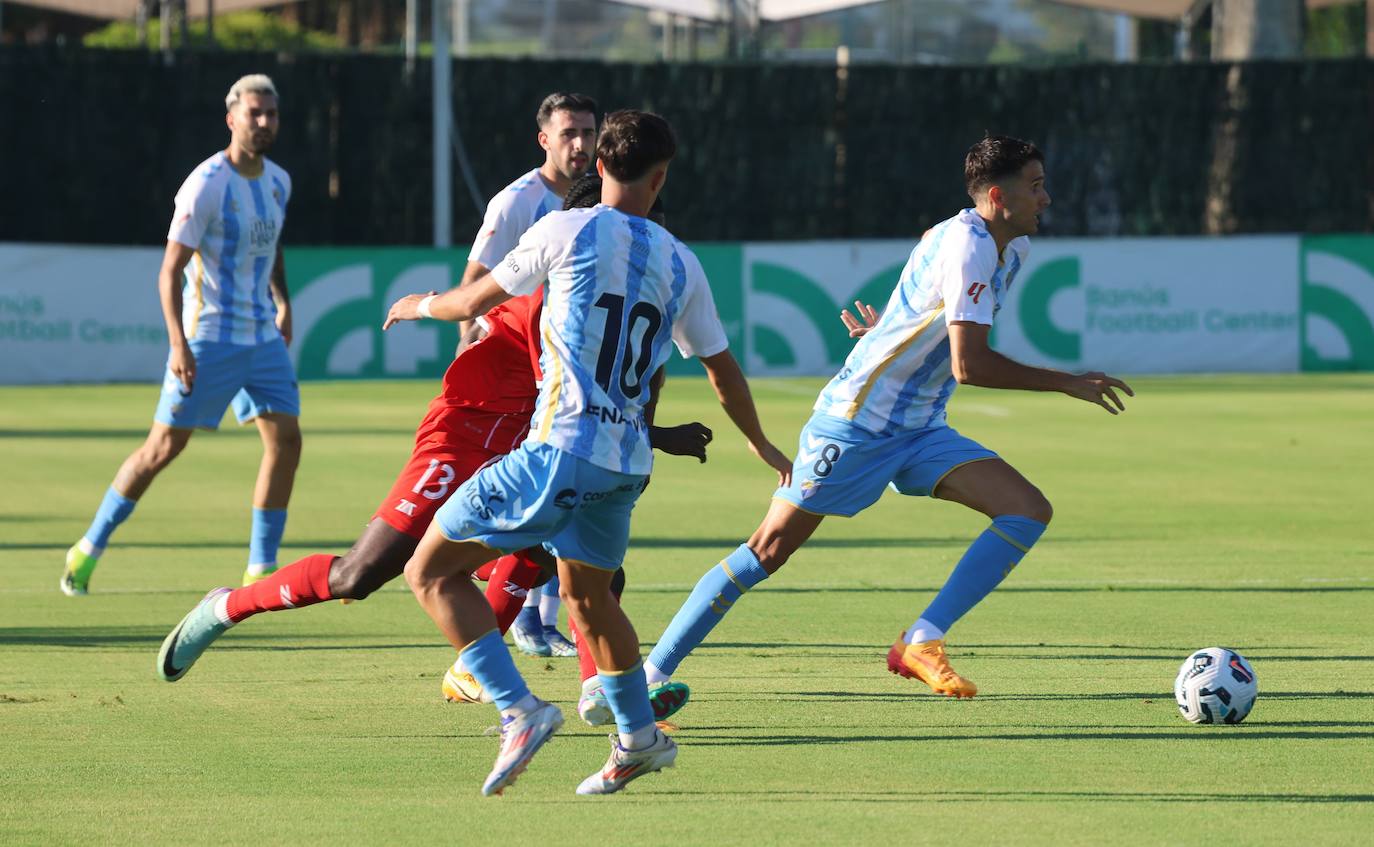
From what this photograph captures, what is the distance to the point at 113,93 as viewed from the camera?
89.5 ft

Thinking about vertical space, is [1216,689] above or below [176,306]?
below

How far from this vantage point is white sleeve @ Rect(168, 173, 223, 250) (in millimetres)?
9453

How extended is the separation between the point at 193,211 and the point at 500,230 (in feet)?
7.61

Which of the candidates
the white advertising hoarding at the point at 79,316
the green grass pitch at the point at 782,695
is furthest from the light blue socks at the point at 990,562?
the white advertising hoarding at the point at 79,316

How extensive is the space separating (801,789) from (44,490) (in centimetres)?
950

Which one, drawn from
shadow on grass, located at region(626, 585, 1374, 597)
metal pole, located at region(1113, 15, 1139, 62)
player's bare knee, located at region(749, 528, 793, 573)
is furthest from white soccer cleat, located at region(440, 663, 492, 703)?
metal pole, located at region(1113, 15, 1139, 62)

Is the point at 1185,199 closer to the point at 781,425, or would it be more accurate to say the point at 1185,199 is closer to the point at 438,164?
the point at 438,164

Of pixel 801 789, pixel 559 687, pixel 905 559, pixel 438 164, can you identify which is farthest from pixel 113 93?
pixel 801 789

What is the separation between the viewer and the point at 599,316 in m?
5.38

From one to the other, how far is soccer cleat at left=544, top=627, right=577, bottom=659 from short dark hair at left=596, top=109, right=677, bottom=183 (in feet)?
9.38

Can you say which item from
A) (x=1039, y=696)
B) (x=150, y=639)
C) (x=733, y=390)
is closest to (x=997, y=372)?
(x=1039, y=696)

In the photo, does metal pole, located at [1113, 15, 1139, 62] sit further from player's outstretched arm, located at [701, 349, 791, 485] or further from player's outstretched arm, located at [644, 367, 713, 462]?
player's outstretched arm, located at [701, 349, 791, 485]

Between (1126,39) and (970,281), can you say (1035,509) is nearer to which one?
(970,281)

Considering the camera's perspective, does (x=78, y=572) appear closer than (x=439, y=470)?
No
